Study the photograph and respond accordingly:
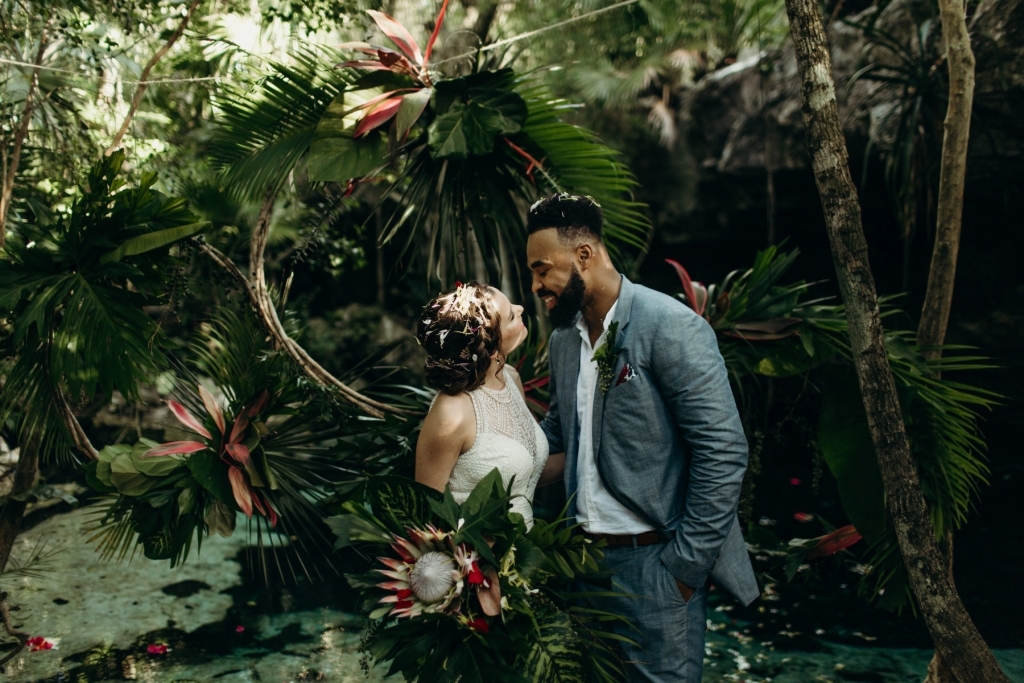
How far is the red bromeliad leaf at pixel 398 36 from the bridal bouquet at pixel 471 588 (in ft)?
6.10

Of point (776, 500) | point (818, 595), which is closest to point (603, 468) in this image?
point (818, 595)

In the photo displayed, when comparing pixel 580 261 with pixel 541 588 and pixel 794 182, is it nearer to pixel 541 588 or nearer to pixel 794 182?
pixel 541 588

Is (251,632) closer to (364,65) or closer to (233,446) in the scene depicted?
(233,446)

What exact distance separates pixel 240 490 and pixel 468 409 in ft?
3.44

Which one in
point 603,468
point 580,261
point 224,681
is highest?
point 580,261

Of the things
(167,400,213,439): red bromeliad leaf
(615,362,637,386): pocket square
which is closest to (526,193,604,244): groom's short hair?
(615,362,637,386): pocket square

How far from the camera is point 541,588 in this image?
215 cm

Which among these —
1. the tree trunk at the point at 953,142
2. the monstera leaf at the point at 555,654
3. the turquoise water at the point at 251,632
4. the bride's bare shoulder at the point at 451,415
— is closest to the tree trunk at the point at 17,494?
the turquoise water at the point at 251,632

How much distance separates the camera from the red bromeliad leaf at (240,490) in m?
2.75

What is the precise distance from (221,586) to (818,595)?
4.24 meters

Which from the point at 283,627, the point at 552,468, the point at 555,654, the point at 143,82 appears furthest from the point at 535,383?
the point at 283,627

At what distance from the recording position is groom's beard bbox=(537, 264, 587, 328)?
239 centimetres

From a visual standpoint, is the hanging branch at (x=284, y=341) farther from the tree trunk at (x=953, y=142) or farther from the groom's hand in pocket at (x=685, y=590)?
the tree trunk at (x=953, y=142)

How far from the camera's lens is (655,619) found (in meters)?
2.20
